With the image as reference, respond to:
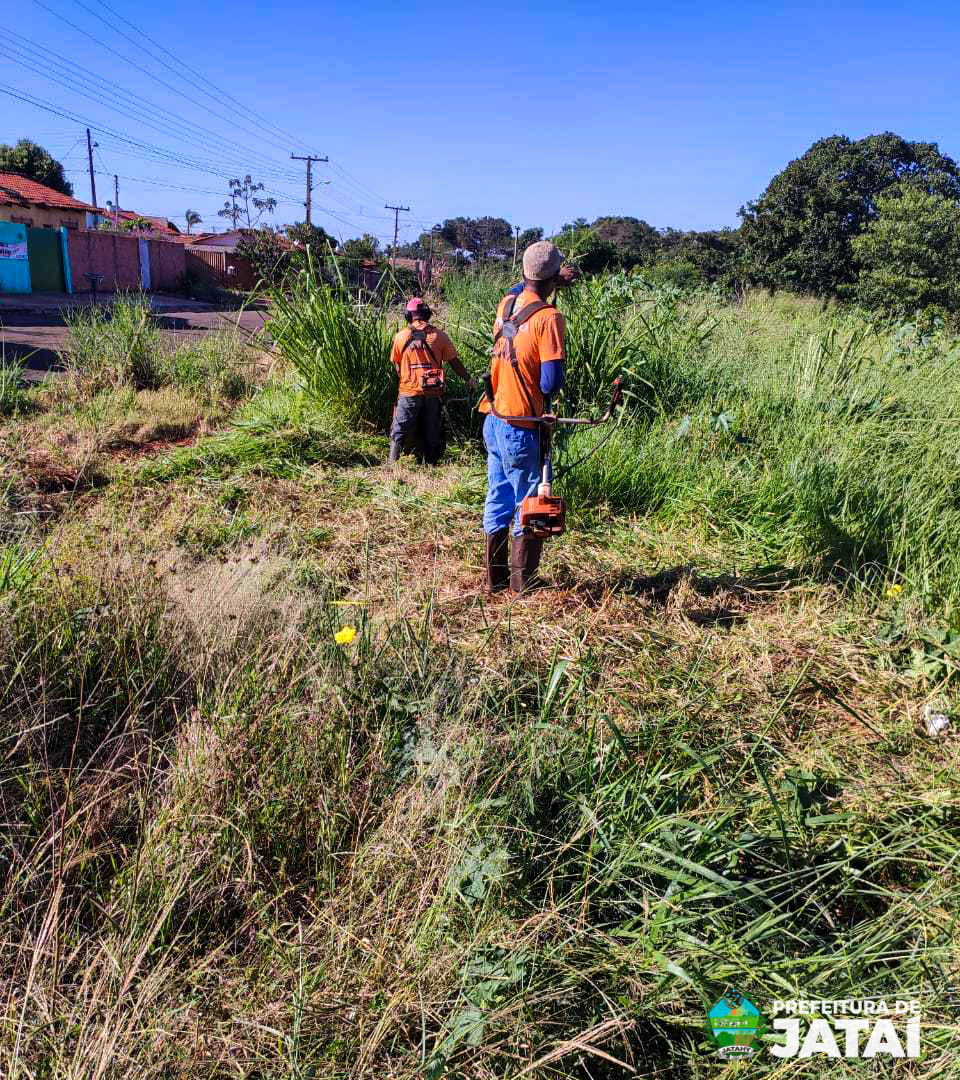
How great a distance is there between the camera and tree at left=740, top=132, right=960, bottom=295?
26.2m

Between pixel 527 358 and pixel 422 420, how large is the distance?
292cm

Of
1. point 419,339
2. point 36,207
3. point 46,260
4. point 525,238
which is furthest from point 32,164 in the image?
point 419,339

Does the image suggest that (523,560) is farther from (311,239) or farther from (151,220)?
(151,220)

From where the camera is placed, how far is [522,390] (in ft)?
12.4

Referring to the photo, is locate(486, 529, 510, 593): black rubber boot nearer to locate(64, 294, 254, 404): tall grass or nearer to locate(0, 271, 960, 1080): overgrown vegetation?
locate(0, 271, 960, 1080): overgrown vegetation

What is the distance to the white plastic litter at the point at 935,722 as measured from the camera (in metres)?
2.84

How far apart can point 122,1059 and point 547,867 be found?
1057 millimetres

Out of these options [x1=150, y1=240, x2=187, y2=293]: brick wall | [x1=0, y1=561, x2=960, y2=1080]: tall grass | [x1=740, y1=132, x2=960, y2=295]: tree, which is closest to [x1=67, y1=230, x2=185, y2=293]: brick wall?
[x1=150, y1=240, x2=187, y2=293]: brick wall

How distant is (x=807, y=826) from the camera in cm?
223

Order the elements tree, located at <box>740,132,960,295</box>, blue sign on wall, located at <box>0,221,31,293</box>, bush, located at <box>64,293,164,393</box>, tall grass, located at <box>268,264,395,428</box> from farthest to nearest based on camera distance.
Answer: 1. tree, located at <box>740,132,960,295</box>
2. blue sign on wall, located at <box>0,221,31,293</box>
3. bush, located at <box>64,293,164,393</box>
4. tall grass, located at <box>268,264,395,428</box>

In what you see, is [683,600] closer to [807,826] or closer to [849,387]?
[807,826]

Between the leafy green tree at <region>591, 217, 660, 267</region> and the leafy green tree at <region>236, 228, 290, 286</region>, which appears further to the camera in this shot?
the leafy green tree at <region>591, 217, 660, 267</region>

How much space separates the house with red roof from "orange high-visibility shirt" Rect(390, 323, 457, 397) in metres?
26.9

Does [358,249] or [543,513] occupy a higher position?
[358,249]
